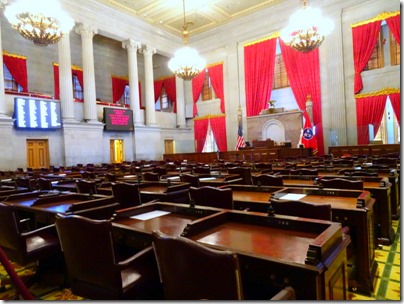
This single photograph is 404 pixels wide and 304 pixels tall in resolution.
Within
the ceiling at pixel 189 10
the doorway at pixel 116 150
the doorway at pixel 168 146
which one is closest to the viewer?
the ceiling at pixel 189 10

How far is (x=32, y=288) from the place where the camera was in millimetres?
2533

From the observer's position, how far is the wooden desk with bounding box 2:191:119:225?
2514mm

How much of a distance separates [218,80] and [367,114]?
7.29 meters

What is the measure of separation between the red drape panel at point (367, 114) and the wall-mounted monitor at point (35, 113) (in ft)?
38.8

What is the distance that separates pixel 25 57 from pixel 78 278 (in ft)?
50.2

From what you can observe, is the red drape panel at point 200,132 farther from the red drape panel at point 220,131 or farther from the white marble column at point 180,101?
the white marble column at point 180,101

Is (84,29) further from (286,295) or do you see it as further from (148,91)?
(286,295)

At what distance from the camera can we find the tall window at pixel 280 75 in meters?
14.1

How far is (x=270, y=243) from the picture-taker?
1487mm

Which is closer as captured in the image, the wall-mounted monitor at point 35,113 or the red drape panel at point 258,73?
the wall-mounted monitor at point 35,113

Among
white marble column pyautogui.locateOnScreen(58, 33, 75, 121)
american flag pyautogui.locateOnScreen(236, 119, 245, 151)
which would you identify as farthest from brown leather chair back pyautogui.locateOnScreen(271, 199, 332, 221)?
american flag pyautogui.locateOnScreen(236, 119, 245, 151)

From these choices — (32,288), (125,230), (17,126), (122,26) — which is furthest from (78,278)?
(122,26)

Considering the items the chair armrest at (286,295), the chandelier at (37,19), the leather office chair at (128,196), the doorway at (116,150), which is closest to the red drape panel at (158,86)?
the doorway at (116,150)

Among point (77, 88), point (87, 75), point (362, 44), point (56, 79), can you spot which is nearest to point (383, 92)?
point (362, 44)
